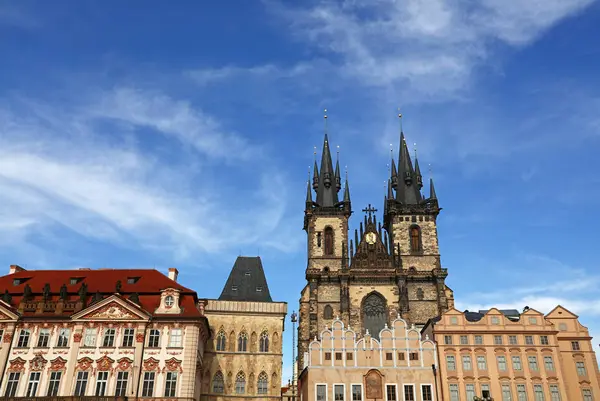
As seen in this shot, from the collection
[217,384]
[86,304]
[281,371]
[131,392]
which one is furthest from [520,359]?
[86,304]

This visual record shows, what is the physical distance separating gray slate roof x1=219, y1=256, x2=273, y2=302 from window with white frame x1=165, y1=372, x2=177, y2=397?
12273 mm

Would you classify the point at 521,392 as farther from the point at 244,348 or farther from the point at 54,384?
the point at 54,384

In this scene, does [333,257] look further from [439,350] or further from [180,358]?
[180,358]

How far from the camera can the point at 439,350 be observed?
4403 centimetres

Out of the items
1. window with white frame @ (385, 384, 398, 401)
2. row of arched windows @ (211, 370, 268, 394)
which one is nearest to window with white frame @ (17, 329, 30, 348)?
row of arched windows @ (211, 370, 268, 394)

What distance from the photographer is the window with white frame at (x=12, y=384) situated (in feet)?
126

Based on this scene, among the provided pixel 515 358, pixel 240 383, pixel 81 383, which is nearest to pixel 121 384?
pixel 81 383

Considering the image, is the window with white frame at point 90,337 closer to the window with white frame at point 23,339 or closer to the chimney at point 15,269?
the window with white frame at point 23,339

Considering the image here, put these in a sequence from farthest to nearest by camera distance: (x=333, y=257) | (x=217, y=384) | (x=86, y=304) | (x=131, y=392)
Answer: (x=333, y=257), (x=217, y=384), (x=86, y=304), (x=131, y=392)

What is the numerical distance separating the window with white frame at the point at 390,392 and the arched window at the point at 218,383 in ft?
46.5

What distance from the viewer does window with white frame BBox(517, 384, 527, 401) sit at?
4241cm

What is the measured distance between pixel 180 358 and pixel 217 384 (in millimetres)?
7729

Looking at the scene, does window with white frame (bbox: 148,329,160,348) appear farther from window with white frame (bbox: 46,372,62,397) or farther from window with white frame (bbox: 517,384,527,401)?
window with white frame (bbox: 517,384,527,401)

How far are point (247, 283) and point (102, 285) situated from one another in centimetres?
1422
